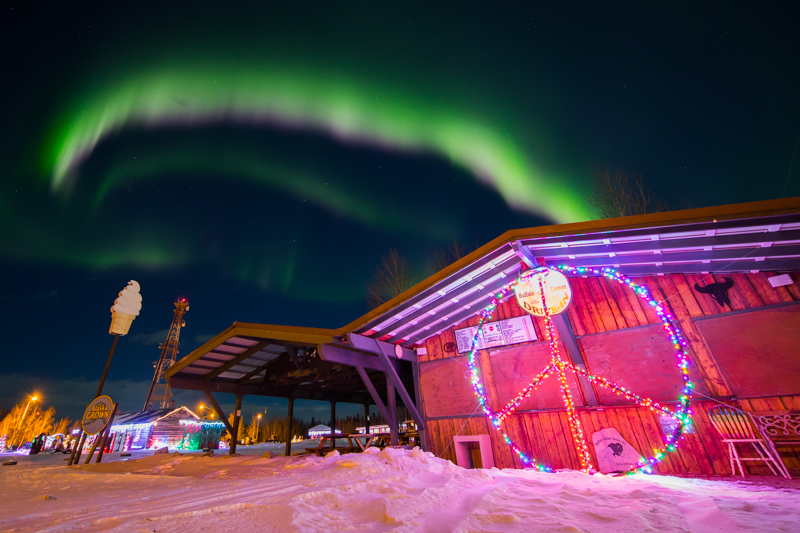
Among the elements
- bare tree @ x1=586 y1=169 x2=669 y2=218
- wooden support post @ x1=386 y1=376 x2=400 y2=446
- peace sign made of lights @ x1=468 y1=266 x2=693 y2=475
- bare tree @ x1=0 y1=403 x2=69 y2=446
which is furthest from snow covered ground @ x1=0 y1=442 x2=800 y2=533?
bare tree @ x1=0 y1=403 x2=69 y2=446

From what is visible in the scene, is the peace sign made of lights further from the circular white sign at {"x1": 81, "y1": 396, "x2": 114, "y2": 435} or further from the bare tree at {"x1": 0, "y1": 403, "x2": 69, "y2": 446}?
the bare tree at {"x1": 0, "y1": 403, "x2": 69, "y2": 446}

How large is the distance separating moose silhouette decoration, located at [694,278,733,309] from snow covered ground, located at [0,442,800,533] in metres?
3.33

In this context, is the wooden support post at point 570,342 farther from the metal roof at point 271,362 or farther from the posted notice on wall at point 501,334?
the metal roof at point 271,362

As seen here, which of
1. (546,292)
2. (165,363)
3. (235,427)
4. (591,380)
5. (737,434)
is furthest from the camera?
(165,363)

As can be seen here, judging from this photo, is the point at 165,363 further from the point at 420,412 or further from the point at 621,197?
the point at 621,197

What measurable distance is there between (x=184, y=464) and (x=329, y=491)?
757 cm

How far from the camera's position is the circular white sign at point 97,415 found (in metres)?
9.34

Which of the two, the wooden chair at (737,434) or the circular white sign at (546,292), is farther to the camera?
the circular white sign at (546,292)

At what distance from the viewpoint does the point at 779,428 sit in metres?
A: 5.66

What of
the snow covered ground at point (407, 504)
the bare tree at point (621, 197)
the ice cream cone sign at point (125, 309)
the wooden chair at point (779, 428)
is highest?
the bare tree at point (621, 197)

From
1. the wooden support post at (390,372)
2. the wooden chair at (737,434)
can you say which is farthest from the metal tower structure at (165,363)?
the wooden chair at (737,434)

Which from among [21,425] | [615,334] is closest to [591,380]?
[615,334]

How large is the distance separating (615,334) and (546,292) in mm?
2386

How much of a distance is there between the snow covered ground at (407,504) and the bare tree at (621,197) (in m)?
9.98
